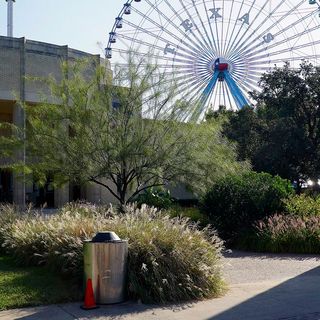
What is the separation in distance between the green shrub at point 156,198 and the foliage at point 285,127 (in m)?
13.1

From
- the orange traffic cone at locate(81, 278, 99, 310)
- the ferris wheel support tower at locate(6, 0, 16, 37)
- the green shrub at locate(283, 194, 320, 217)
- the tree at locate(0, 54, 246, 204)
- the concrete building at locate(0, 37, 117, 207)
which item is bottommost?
the orange traffic cone at locate(81, 278, 99, 310)

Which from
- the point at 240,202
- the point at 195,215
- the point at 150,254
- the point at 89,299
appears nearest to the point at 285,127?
the point at 195,215

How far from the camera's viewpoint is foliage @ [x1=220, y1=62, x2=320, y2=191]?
3422 cm

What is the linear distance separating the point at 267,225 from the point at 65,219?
6.69 metres

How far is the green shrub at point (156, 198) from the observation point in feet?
68.8

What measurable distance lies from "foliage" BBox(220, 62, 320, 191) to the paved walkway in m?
23.2

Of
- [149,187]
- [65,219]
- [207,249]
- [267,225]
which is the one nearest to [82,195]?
[149,187]

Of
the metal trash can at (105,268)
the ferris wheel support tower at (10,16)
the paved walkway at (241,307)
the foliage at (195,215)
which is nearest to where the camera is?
the paved walkway at (241,307)

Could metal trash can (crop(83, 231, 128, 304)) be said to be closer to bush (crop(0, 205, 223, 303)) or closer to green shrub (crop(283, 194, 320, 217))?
bush (crop(0, 205, 223, 303))

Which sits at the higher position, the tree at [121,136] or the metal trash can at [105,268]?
the tree at [121,136]

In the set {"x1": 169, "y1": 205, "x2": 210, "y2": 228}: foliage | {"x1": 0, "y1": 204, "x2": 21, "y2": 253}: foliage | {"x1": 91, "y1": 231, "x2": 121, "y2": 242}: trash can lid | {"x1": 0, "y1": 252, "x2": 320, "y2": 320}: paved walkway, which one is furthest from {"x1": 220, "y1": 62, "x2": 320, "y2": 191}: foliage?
{"x1": 91, "y1": 231, "x2": 121, "y2": 242}: trash can lid

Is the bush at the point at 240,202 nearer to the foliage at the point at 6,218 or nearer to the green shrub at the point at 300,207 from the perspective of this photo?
the green shrub at the point at 300,207

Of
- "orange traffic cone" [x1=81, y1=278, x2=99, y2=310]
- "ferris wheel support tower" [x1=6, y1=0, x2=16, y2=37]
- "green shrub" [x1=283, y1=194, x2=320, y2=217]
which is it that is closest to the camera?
"orange traffic cone" [x1=81, y1=278, x2=99, y2=310]

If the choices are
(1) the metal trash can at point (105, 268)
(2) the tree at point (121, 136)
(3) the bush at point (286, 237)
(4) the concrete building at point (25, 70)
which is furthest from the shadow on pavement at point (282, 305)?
(4) the concrete building at point (25, 70)
